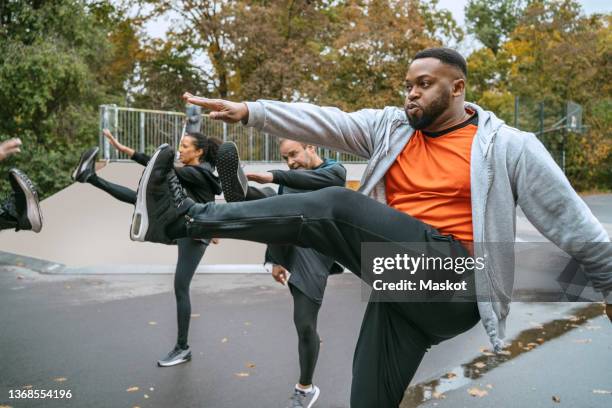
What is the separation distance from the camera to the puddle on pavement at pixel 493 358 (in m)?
4.86

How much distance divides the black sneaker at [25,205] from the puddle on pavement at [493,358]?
12.1ft

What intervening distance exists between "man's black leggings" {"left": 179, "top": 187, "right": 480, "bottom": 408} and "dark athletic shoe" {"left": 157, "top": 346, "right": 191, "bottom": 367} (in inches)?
119

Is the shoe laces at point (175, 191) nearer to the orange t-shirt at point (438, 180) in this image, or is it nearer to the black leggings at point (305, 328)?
the orange t-shirt at point (438, 180)

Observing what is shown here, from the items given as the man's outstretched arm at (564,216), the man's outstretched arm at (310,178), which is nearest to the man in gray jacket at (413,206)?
the man's outstretched arm at (564,216)

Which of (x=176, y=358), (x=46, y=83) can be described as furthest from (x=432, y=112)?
(x=46, y=83)

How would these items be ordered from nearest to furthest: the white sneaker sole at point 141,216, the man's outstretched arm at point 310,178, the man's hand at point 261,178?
the white sneaker sole at point 141,216 → the man's hand at point 261,178 → the man's outstretched arm at point 310,178

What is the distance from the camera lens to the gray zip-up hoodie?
2.64 m

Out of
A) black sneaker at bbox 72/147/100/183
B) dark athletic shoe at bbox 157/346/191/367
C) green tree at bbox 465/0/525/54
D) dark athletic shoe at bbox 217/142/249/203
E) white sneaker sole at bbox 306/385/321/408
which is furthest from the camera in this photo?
green tree at bbox 465/0/525/54

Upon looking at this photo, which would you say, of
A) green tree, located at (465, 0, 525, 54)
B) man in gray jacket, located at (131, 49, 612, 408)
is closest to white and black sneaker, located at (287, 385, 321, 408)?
man in gray jacket, located at (131, 49, 612, 408)

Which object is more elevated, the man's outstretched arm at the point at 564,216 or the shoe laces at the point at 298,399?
the man's outstretched arm at the point at 564,216

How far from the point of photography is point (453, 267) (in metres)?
2.70

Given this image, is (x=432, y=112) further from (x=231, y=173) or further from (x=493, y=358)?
(x=493, y=358)

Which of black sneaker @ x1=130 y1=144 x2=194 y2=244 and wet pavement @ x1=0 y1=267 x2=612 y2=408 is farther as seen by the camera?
wet pavement @ x1=0 y1=267 x2=612 y2=408

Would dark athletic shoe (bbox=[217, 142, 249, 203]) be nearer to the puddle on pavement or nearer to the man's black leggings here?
the man's black leggings
